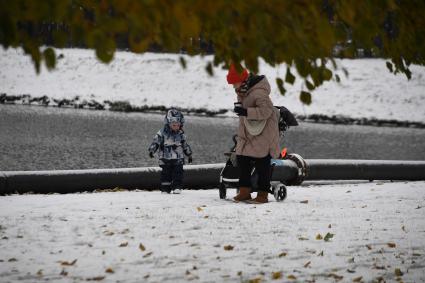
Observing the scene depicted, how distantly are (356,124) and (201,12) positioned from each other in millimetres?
36970

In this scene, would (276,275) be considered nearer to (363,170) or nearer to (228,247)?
(228,247)

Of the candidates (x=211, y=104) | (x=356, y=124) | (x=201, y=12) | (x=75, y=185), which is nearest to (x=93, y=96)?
(x=211, y=104)

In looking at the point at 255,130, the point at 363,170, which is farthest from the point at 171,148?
the point at 363,170

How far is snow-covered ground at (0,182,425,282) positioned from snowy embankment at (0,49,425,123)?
1312 inches

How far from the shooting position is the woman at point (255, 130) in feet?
27.7

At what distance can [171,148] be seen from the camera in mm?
9594

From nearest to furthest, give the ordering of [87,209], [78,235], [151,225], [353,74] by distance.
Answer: [78,235], [151,225], [87,209], [353,74]

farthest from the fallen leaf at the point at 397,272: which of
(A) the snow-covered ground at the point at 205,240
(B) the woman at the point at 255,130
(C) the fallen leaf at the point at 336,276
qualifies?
(B) the woman at the point at 255,130

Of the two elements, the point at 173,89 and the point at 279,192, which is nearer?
the point at 279,192

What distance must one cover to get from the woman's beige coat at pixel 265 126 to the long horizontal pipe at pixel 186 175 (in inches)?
46.7

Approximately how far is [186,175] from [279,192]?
2.07 meters

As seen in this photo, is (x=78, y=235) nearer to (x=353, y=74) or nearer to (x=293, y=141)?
(x=293, y=141)

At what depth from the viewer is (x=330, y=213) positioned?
25.6 feet

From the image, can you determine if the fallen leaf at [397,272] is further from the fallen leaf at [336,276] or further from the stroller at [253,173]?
the stroller at [253,173]
